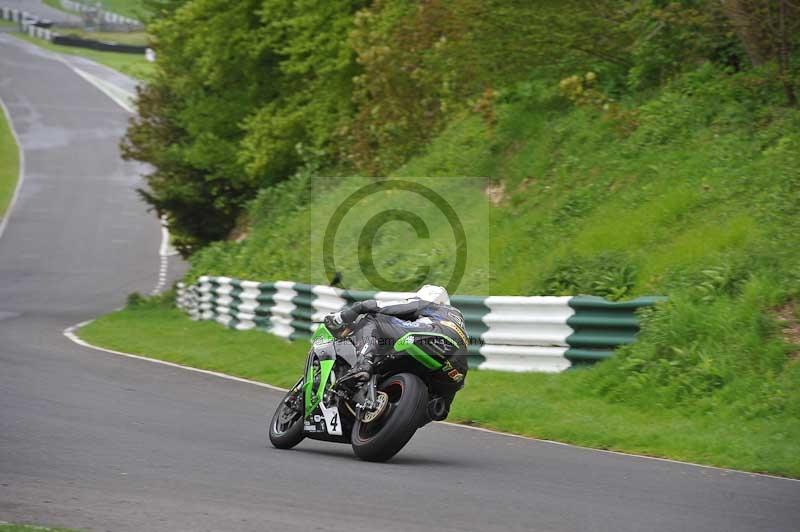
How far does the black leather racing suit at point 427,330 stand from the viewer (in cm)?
895

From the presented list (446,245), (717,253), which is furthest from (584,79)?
(717,253)

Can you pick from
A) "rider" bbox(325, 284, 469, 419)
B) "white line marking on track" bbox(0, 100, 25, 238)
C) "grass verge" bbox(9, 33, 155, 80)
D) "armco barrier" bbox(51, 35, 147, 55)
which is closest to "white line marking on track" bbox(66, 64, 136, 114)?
"grass verge" bbox(9, 33, 155, 80)

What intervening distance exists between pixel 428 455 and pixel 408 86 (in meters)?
16.9

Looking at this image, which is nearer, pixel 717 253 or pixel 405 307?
pixel 405 307

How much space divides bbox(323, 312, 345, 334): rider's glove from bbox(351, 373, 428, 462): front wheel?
797 mm

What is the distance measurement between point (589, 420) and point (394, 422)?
328 cm

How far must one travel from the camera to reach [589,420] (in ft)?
37.2

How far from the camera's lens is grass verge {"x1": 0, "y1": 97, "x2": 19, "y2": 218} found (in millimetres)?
56344

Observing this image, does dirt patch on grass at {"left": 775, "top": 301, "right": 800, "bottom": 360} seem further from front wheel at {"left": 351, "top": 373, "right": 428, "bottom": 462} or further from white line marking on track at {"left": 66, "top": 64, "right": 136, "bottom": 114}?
white line marking on track at {"left": 66, "top": 64, "right": 136, "bottom": 114}

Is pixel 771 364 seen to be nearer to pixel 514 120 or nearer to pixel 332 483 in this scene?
pixel 332 483

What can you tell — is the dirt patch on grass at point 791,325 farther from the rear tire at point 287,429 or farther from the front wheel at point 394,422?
the rear tire at point 287,429

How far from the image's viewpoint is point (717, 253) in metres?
13.5

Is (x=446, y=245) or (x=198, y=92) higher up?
(x=198, y=92)

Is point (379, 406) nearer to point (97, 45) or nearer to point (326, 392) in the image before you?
point (326, 392)
